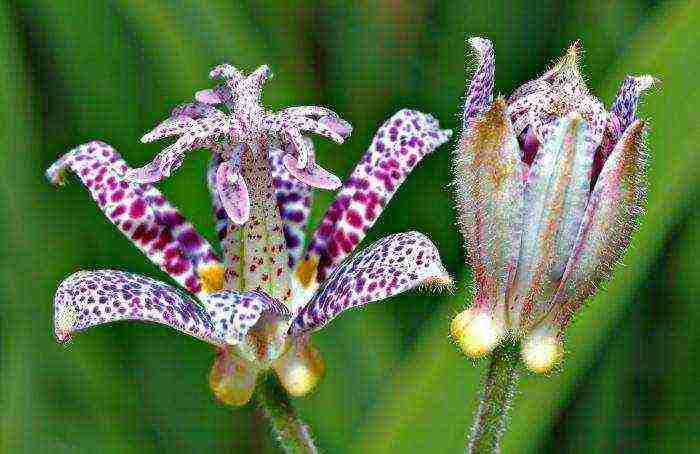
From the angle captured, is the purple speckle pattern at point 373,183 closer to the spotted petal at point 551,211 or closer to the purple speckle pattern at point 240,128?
the purple speckle pattern at point 240,128

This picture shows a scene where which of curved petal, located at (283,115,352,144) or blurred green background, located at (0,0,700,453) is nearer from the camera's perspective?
curved petal, located at (283,115,352,144)

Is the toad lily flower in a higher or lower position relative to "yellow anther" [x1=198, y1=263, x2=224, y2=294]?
higher

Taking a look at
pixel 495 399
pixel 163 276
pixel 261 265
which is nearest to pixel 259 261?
pixel 261 265

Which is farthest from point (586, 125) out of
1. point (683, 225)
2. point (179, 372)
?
point (179, 372)

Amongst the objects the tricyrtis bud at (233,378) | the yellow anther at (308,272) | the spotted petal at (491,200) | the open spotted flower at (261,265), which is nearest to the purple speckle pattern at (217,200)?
the open spotted flower at (261,265)

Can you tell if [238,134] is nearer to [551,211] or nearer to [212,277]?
[212,277]

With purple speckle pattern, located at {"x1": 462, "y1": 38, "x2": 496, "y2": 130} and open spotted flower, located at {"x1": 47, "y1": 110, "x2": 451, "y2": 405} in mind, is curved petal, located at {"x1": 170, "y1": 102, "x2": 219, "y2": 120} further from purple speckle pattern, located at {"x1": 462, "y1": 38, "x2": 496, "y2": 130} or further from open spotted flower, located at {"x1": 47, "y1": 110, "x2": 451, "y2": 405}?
purple speckle pattern, located at {"x1": 462, "y1": 38, "x2": 496, "y2": 130}

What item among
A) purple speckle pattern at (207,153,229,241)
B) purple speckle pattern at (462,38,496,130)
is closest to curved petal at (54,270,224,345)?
purple speckle pattern at (207,153,229,241)
